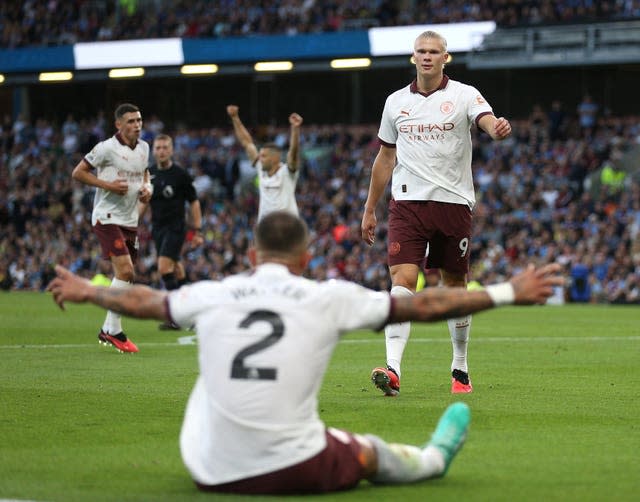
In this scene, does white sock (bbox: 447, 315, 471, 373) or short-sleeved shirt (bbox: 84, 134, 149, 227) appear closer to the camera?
white sock (bbox: 447, 315, 471, 373)

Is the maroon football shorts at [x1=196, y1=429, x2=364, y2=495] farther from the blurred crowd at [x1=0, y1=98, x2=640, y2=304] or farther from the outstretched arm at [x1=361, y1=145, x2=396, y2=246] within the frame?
the blurred crowd at [x1=0, y1=98, x2=640, y2=304]

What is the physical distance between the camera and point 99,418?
8.17 metres

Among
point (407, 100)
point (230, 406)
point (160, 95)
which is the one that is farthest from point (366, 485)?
point (160, 95)

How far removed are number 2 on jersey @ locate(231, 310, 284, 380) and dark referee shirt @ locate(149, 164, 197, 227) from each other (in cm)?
1266

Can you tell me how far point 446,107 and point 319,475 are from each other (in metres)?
4.93

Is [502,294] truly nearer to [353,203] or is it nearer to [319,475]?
[319,475]

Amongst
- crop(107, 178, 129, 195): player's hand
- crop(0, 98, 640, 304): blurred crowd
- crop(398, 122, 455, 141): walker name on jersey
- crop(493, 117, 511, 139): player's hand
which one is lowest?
crop(0, 98, 640, 304): blurred crowd

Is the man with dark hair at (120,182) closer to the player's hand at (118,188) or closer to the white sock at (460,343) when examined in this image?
the player's hand at (118,188)

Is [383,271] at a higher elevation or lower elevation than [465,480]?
lower

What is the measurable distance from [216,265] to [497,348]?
19.7m

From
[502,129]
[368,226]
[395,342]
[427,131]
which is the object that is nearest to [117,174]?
[368,226]

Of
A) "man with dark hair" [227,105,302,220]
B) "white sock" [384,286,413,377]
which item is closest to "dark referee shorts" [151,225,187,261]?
"man with dark hair" [227,105,302,220]

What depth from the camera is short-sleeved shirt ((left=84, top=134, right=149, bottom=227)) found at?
14398mm

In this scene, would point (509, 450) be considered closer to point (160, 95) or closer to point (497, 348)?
point (497, 348)
